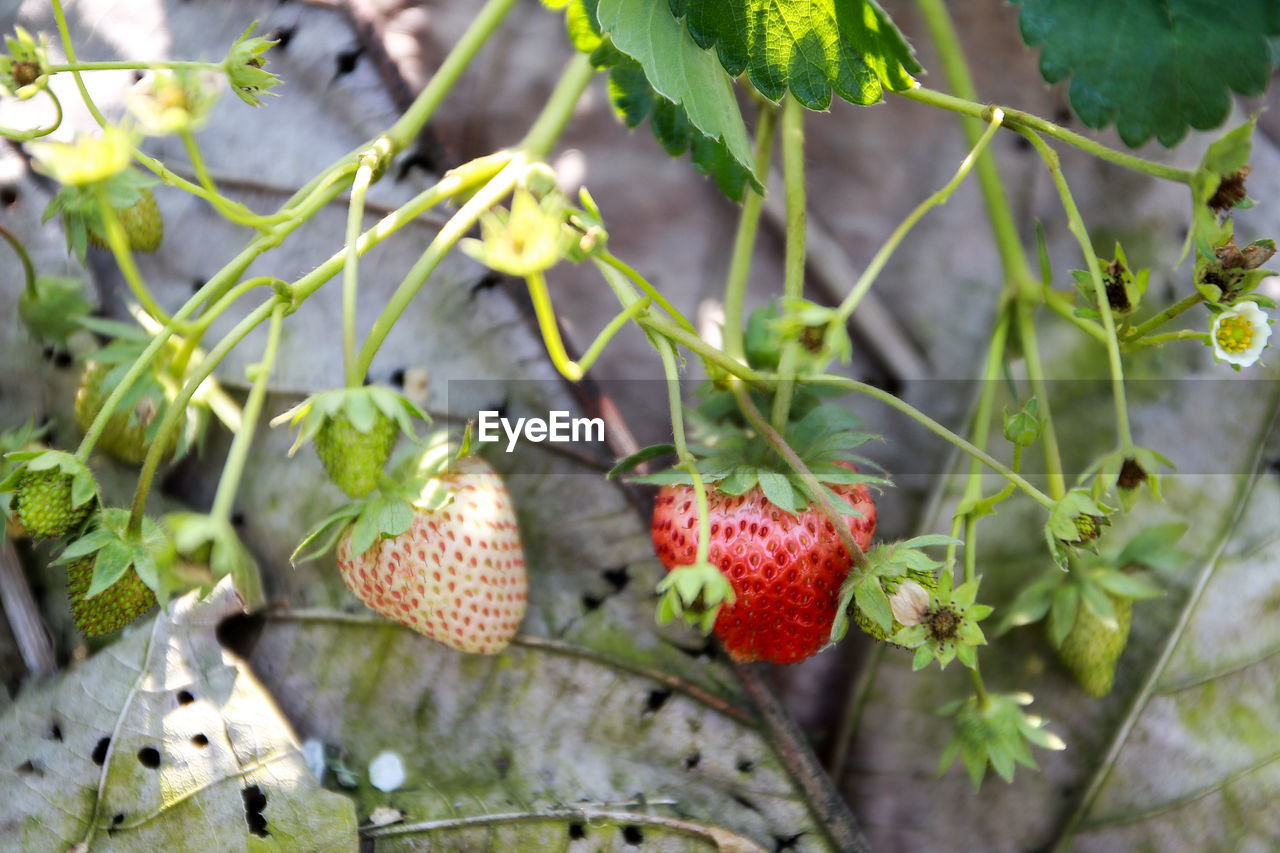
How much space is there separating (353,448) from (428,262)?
0.15 m

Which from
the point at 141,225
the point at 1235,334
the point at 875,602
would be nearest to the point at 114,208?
the point at 141,225

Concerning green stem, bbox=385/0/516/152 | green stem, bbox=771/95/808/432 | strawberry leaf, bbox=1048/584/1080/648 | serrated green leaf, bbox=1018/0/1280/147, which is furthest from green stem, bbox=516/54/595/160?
strawberry leaf, bbox=1048/584/1080/648

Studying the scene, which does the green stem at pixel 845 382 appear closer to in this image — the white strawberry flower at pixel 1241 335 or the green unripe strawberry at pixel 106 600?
the white strawberry flower at pixel 1241 335

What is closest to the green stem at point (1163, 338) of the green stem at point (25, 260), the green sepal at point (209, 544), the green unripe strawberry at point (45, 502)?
the green sepal at point (209, 544)

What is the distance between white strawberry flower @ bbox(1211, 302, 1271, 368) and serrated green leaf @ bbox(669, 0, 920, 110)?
0.29 meters

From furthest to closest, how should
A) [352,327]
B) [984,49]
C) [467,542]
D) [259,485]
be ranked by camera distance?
[984,49] → [259,485] → [467,542] → [352,327]

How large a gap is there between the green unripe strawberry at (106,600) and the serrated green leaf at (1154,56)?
823 millimetres

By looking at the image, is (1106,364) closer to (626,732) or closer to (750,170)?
(750,170)

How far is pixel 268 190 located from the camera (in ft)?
3.20

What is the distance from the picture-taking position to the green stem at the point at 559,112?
34.8 inches

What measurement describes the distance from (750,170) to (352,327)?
1.05 feet

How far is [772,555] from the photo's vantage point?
74cm

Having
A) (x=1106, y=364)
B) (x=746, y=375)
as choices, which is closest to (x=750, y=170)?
(x=746, y=375)

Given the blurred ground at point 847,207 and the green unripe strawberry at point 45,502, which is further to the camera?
the blurred ground at point 847,207
